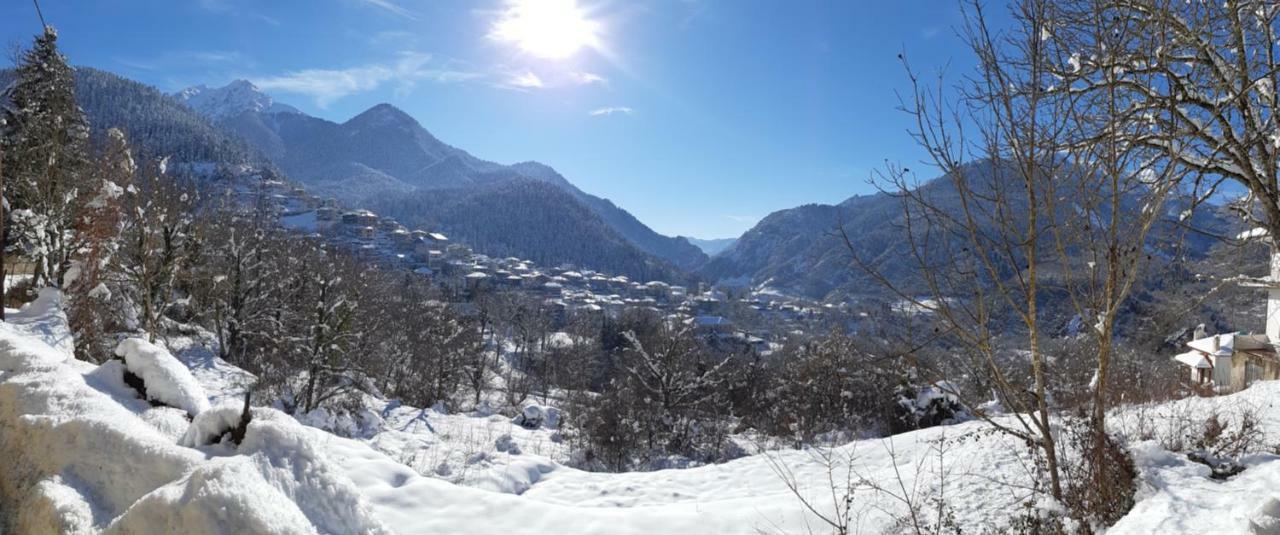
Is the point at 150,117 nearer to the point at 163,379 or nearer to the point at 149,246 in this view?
the point at 149,246

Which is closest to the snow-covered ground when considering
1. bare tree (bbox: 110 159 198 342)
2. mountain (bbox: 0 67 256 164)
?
bare tree (bbox: 110 159 198 342)

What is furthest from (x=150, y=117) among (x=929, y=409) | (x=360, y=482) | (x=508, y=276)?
(x=360, y=482)

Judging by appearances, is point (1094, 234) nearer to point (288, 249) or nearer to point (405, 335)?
point (405, 335)

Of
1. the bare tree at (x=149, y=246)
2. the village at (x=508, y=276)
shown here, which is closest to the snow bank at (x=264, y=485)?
the bare tree at (x=149, y=246)

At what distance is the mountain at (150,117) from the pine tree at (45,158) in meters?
142

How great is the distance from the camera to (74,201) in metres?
16.9

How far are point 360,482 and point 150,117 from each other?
217 meters

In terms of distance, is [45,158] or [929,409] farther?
[929,409]

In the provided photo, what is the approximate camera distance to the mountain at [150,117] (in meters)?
142

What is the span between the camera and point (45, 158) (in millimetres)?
16250

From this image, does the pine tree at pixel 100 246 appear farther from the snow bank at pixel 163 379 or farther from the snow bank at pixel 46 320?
the snow bank at pixel 163 379

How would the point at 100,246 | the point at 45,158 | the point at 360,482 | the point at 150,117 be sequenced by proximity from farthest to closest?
1. the point at 150,117
2. the point at 100,246
3. the point at 45,158
4. the point at 360,482

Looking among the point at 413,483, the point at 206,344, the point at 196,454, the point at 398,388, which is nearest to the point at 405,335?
the point at 398,388

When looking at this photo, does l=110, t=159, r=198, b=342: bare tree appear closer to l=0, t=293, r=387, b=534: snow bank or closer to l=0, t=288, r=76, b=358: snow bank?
l=0, t=288, r=76, b=358: snow bank
